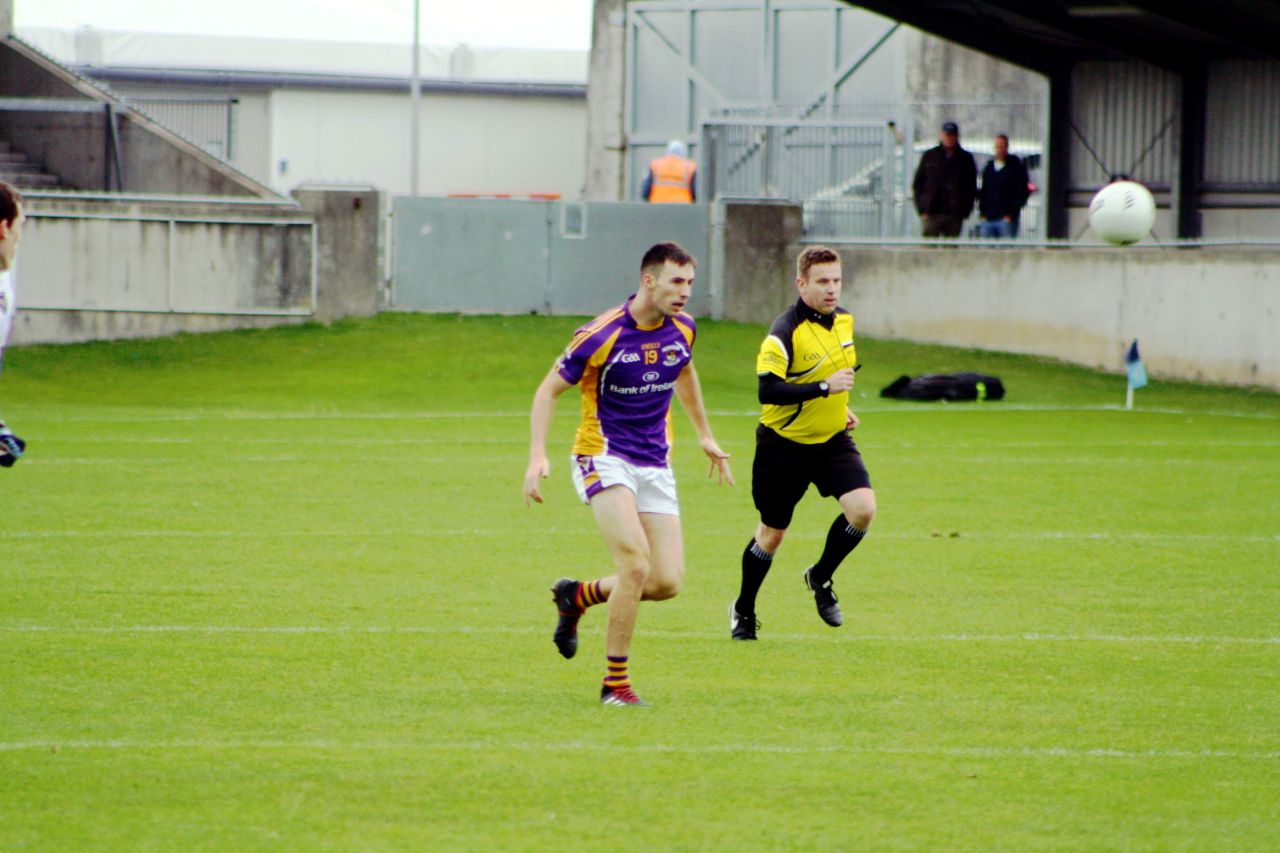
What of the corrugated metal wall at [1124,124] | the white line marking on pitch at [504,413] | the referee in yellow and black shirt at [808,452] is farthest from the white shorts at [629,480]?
the corrugated metal wall at [1124,124]

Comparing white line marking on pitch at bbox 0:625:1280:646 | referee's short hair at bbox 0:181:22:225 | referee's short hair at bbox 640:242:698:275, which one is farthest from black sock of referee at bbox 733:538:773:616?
referee's short hair at bbox 0:181:22:225

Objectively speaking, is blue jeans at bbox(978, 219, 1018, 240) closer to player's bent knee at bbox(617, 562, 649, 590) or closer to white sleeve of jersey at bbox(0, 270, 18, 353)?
player's bent knee at bbox(617, 562, 649, 590)

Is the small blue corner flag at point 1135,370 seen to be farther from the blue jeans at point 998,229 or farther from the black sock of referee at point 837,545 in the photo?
the black sock of referee at point 837,545

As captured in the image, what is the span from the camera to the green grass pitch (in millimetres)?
6508

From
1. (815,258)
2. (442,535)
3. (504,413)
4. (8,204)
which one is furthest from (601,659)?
(504,413)

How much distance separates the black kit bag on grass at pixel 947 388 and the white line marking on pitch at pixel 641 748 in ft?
51.8

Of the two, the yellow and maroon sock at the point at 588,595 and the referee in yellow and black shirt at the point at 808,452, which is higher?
the referee in yellow and black shirt at the point at 808,452

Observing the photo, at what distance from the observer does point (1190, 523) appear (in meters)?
13.8

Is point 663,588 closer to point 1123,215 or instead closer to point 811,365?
point 811,365

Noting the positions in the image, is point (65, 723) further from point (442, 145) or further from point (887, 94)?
point (442, 145)

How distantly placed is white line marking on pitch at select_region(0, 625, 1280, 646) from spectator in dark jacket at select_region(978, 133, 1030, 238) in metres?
18.2

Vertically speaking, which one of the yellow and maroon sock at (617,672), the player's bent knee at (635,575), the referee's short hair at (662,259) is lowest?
the yellow and maroon sock at (617,672)

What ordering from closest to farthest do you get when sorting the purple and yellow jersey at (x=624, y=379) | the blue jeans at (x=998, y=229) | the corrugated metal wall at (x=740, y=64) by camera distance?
the purple and yellow jersey at (x=624, y=379) → the blue jeans at (x=998, y=229) → the corrugated metal wall at (x=740, y=64)

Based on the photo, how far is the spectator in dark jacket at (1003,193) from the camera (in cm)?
2727
